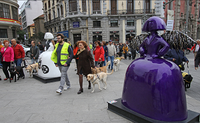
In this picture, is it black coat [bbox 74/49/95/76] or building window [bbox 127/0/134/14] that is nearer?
black coat [bbox 74/49/95/76]

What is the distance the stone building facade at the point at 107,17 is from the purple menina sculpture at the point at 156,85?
25912 mm

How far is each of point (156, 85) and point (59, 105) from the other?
2808 millimetres

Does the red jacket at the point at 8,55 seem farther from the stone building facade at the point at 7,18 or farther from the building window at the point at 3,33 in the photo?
the building window at the point at 3,33

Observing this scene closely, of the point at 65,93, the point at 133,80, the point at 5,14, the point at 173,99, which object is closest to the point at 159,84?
the point at 173,99

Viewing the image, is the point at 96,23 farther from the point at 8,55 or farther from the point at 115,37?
the point at 8,55

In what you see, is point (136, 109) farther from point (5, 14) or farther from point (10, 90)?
point (5, 14)

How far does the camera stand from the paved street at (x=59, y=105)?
3.32 meters

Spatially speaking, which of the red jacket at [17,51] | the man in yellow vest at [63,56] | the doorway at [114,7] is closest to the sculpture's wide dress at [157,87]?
the man in yellow vest at [63,56]

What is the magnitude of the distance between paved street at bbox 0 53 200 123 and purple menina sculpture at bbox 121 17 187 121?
0.69 meters

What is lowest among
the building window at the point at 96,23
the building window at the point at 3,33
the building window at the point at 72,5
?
the building window at the point at 3,33

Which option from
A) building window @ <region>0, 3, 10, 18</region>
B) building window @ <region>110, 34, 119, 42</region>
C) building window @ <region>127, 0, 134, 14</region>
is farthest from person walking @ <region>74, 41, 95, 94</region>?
building window @ <region>0, 3, 10, 18</region>

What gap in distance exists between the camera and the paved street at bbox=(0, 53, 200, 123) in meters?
3.32

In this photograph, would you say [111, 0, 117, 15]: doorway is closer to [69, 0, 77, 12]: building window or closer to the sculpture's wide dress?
[69, 0, 77, 12]: building window

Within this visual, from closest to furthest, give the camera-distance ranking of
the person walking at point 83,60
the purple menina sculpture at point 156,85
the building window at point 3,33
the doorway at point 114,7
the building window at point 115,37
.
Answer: the purple menina sculpture at point 156,85
the person walking at point 83,60
the building window at point 3,33
the doorway at point 114,7
the building window at point 115,37
